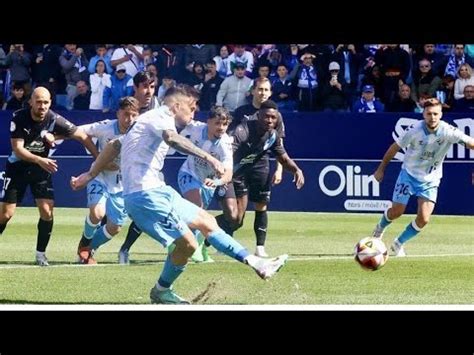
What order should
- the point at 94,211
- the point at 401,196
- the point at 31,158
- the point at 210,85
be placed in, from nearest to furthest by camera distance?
1. the point at 31,158
2. the point at 94,211
3. the point at 401,196
4. the point at 210,85

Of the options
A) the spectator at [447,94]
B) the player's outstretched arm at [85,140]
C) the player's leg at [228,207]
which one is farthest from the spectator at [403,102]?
the player's outstretched arm at [85,140]

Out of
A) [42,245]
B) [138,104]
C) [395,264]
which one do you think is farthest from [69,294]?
[395,264]

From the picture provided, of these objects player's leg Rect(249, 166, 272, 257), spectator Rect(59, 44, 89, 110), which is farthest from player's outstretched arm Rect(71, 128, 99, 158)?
spectator Rect(59, 44, 89, 110)

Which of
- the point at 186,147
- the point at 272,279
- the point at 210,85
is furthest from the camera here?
the point at 210,85

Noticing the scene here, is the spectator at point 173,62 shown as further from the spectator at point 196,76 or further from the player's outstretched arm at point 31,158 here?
the player's outstretched arm at point 31,158

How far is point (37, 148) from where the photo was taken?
532 inches

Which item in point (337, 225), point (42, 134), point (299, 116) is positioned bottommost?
point (337, 225)

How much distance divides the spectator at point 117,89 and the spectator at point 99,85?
0.06 metres

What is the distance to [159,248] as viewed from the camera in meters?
16.8

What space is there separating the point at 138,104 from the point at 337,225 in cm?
667

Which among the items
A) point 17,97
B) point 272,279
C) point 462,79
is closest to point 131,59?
point 17,97

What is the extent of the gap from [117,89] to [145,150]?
12600mm

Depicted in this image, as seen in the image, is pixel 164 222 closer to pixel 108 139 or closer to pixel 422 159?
pixel 108 139

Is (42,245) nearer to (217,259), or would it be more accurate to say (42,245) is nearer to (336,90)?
(217,259)
